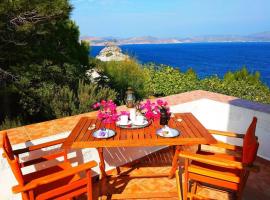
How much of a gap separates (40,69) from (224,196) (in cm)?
447

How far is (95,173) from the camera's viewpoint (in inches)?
138

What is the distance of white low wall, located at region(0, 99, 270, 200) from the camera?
2.77 m

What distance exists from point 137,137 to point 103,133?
0.34m

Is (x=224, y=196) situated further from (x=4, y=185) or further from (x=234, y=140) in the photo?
(x=4, y=185)

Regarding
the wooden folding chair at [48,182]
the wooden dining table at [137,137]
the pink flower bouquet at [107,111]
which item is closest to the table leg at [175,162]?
the wooden dining table at [137,137]

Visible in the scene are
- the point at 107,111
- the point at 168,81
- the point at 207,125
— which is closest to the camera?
the point at 107,111

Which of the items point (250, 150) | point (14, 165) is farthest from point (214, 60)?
point (14, 165)

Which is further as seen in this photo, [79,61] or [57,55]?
[79,61]

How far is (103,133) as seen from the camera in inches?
104

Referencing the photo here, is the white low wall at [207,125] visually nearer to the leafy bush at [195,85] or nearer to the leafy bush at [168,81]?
the leafy bush at [195,85]

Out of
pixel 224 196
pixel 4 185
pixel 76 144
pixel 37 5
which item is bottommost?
pixel 224 196

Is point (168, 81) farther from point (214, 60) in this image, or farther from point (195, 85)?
point (214, 60)

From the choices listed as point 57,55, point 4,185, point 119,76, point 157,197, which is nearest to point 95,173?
point 157,197

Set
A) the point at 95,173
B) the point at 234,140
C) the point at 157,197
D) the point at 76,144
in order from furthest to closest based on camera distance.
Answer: the point at 234,140 < the point at 95,173 < the point at 157,197 < the point at 76,144
